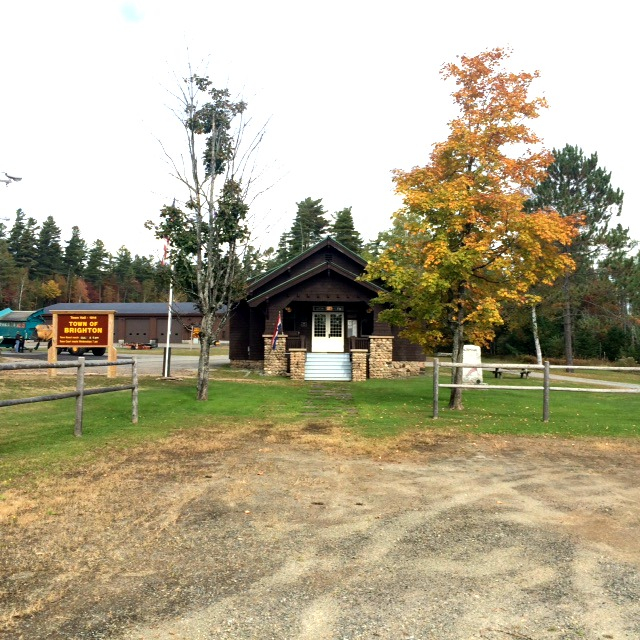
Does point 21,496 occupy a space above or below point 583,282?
below

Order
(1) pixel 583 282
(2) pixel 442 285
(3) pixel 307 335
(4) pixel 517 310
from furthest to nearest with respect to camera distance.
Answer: (4) pixel 517 310 → (1) pixel 583 282 → (3) pixel 307 335 → (2) pixel 442 285

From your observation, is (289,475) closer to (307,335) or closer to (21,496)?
(21,496)

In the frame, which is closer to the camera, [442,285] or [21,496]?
[21,496]

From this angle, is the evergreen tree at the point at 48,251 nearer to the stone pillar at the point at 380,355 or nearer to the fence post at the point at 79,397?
the stone pillar at the point at 380,355

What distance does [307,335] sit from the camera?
26.9 m

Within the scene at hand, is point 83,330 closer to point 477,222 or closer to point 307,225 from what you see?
point 477,222

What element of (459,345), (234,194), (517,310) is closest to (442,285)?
(459,345)

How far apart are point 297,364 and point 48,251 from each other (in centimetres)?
8144

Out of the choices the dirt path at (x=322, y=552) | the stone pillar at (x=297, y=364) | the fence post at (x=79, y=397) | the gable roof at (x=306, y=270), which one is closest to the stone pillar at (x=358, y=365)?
the stone pillar at (x=297, y=364)

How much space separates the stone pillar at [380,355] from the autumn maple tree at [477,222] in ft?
28.4

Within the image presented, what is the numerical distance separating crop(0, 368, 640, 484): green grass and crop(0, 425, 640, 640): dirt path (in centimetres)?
170

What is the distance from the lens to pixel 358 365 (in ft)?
75.8

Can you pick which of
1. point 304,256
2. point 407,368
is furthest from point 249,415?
point 304,256

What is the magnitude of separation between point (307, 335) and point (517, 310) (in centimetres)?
2102
